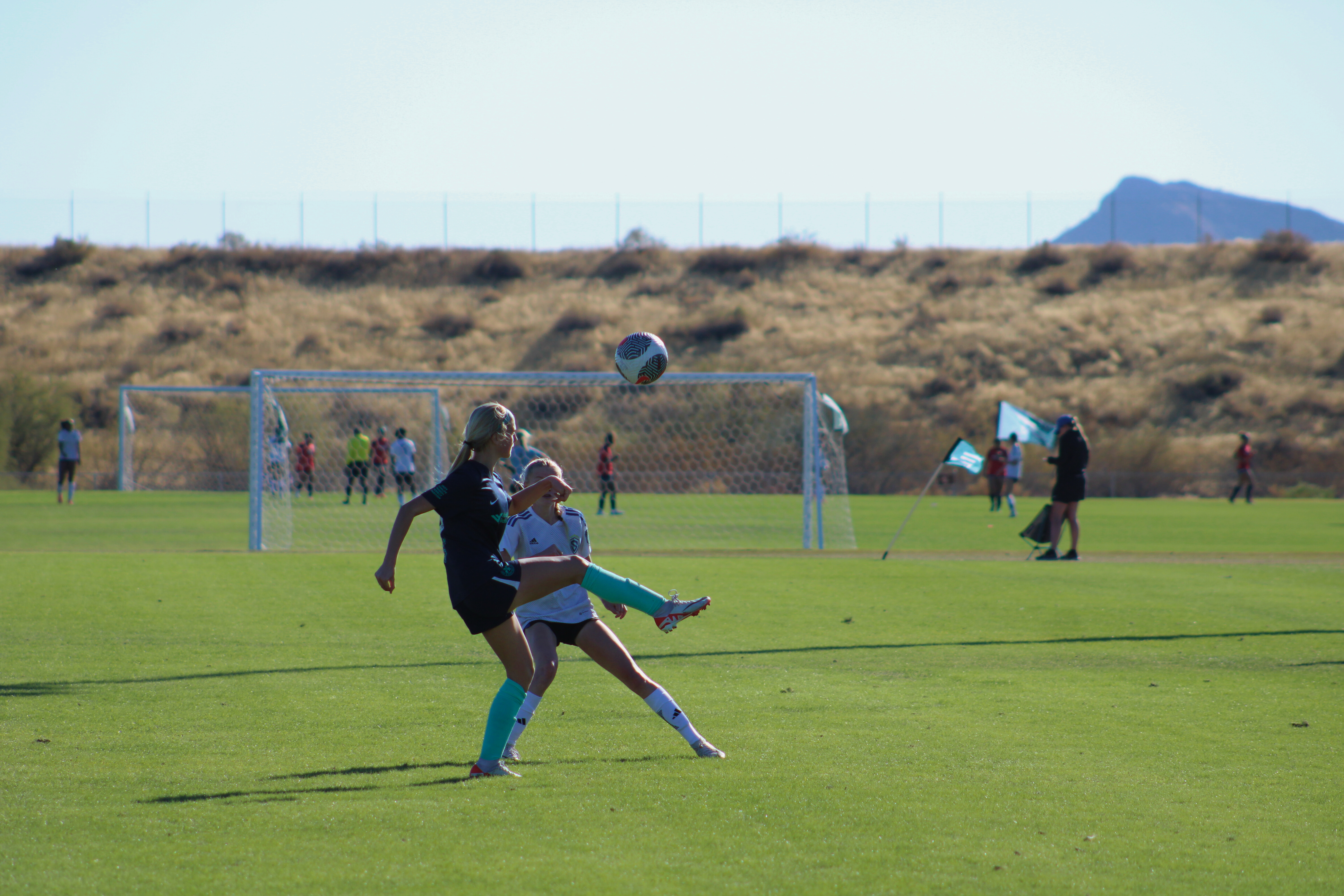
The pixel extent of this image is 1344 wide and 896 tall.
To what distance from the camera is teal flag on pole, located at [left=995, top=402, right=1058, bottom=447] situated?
1939 cm

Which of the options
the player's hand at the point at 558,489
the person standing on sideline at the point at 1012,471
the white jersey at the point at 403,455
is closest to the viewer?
the player's hand at the point at 558,489

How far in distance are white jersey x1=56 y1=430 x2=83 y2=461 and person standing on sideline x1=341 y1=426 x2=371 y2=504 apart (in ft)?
20.2

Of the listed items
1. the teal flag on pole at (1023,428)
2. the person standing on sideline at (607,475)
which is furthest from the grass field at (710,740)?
the person standing on sideline at (607,475)

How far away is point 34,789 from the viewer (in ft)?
17.3

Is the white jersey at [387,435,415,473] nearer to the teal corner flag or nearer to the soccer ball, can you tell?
the teal corner flag

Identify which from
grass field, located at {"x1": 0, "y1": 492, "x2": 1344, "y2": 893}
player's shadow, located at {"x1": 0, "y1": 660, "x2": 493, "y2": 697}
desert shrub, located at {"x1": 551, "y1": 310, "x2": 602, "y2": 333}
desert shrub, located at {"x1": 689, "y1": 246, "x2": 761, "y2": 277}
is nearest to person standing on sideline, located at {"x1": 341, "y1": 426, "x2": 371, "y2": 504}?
grass field, located at {"x1": 0, "y1": 492, "x2": 1344, "y2": 893}

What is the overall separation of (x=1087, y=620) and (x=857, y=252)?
5907 centimetres

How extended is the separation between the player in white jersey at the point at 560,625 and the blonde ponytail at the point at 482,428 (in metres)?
0.52

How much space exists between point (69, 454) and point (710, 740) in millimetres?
26339

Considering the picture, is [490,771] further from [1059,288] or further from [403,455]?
[1059,288]

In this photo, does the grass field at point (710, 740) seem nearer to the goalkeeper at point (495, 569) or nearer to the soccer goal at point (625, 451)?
the goalkeeper at point (495, 569)

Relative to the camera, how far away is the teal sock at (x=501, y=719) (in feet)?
18.1

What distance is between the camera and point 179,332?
57875mm

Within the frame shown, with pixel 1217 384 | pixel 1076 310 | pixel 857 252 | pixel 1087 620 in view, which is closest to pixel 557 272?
pixel 857 252
